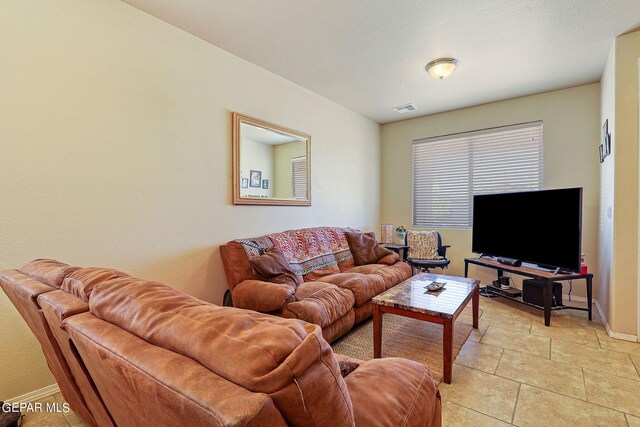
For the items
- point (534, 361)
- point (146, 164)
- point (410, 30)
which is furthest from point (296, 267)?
point (410, 30)

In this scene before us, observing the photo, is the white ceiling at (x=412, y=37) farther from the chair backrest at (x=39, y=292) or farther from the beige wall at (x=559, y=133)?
the chair backrest at (x=39, y=292)

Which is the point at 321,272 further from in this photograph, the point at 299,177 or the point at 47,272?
the point at 47,272

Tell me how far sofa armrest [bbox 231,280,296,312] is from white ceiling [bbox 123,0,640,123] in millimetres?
2152

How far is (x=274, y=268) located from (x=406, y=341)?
133 cm

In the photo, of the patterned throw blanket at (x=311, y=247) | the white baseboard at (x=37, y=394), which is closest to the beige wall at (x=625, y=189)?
the patterned throw blanket at (x=311, y=247)

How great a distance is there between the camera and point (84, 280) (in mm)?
1086

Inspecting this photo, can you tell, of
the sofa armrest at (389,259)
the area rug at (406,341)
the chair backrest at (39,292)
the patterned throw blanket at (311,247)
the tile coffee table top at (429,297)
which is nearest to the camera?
the chair backrest at (39,292)

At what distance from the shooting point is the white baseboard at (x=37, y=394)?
1.82m

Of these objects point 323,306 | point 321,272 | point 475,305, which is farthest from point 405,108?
point 323,306

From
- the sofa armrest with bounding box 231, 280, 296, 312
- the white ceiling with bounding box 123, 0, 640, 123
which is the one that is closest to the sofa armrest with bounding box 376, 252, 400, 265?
the sofa armrest with bounding box 231, 280, 296, 312

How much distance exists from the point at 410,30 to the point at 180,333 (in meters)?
2.84

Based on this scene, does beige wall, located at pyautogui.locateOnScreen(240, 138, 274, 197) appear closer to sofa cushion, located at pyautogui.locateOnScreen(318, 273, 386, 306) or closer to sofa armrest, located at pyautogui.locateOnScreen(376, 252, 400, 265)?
sofa cushion, located at pyautogui.locateOnScreen(318, 273, 386, 306)

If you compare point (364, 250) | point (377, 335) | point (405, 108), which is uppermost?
A: point (405, 108)

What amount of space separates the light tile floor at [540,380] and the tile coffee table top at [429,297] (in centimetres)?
45
